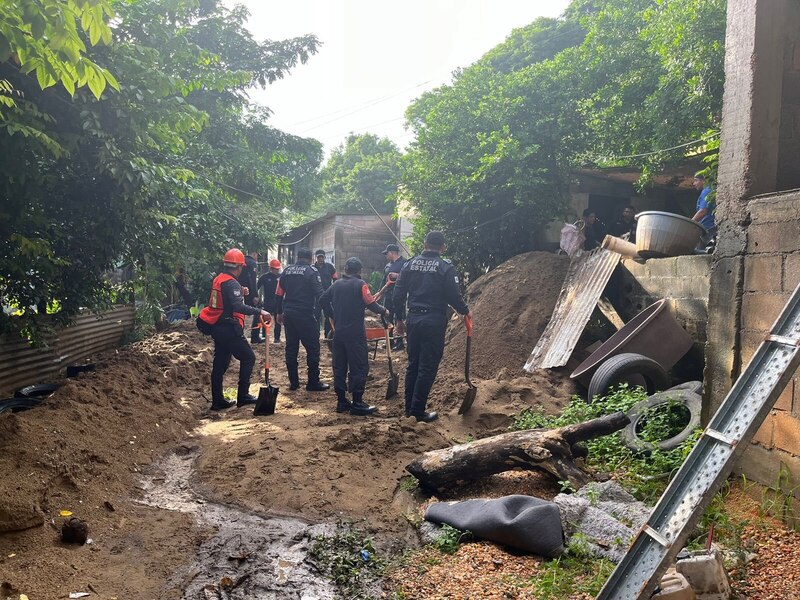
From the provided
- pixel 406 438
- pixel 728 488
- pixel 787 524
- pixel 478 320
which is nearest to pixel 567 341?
pixel 478 320

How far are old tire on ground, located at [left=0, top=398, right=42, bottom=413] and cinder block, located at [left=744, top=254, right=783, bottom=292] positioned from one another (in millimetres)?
6061

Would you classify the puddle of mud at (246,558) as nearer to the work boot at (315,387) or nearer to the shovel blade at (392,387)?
the shovel blade at (392,387)

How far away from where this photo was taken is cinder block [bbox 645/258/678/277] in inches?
307

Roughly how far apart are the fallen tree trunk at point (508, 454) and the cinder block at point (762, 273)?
127cm

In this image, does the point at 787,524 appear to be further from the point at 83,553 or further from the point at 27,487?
the point at 27,487

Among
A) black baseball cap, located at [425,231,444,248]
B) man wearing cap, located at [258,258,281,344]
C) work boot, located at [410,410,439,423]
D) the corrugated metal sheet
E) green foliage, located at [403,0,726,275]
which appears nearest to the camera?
work boot, located at [410,410,439,423]

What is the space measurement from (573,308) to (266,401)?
4.69m

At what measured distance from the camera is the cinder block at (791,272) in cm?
379

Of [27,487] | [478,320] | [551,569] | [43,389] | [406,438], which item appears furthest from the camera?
[478,320]

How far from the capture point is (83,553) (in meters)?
3.53

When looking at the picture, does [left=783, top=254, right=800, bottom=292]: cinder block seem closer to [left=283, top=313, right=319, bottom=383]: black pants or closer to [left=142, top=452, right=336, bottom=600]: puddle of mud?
[left=142, top=452, right=336, bottom=600]: puddle of mud

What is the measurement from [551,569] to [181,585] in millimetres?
1976

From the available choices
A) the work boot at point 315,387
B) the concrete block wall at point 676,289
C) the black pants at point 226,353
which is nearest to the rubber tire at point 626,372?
the concrete block wall at point 676,289

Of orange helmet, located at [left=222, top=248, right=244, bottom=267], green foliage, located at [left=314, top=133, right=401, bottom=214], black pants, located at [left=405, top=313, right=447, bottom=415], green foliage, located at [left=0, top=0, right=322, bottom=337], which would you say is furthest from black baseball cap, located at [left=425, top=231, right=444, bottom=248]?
green foliage, located at [left=314, top=133, right=401, bottom=214]
